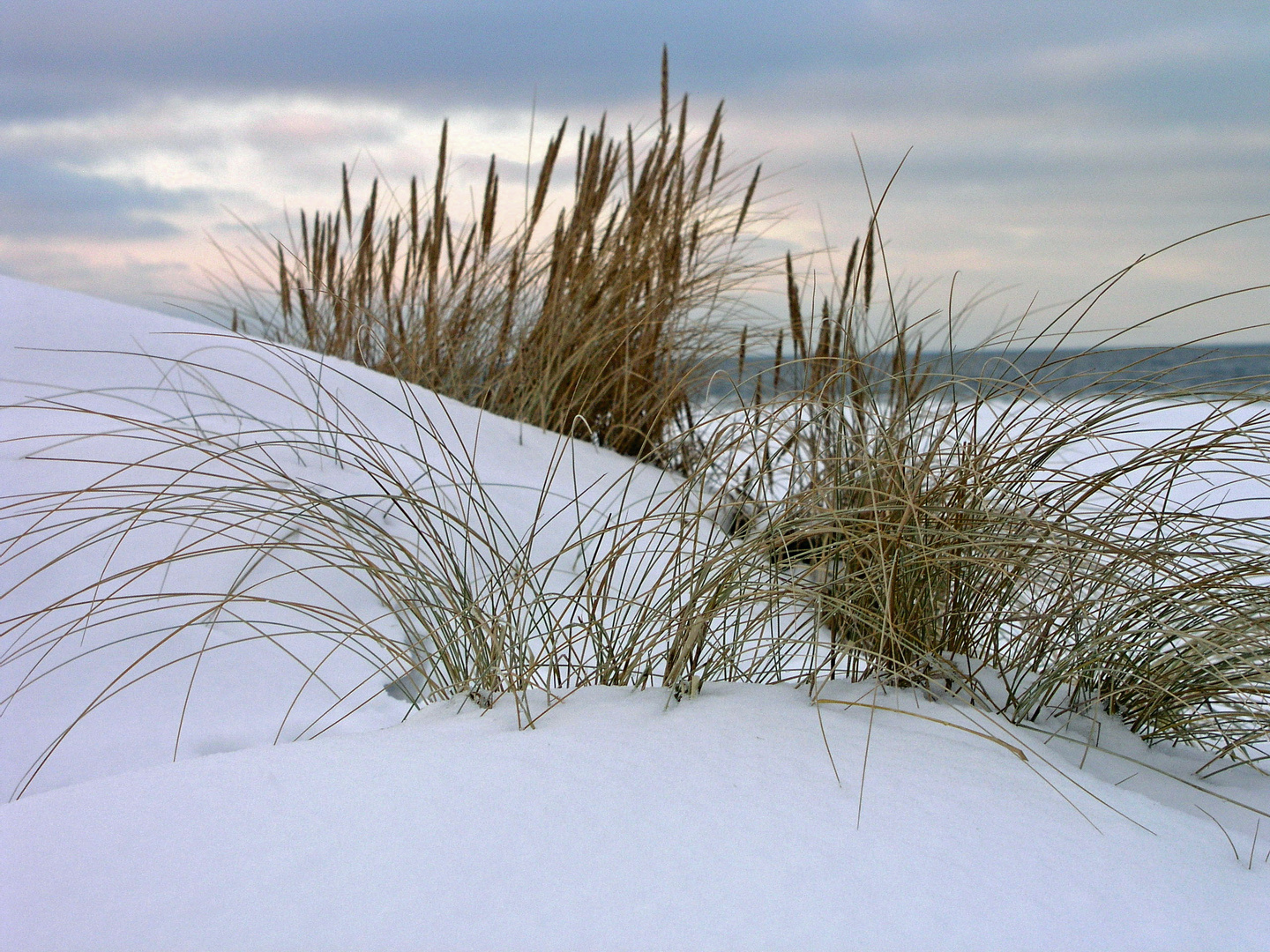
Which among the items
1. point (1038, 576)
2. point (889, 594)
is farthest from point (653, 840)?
point (1038, 576)

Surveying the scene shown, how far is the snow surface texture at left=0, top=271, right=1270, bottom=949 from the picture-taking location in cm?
78

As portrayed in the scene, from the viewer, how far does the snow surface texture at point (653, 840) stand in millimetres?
781

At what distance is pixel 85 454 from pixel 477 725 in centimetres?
125

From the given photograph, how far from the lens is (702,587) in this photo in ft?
3.87

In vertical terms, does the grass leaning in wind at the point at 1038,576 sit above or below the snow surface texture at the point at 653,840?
above

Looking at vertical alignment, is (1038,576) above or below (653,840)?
above

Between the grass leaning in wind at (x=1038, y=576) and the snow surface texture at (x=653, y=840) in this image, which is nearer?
the snow surface texture at (x=653, y=840)

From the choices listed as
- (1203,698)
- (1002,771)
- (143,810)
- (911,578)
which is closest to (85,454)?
(143,810)

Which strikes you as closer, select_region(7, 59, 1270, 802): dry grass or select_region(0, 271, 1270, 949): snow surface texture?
select_region(0, 271, 1270, 949): snow surface texture

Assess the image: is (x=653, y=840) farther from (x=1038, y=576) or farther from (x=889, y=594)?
(x=1038, y=576)

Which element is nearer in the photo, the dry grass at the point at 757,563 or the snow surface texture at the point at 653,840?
the snow surface texture at the point at 653,840

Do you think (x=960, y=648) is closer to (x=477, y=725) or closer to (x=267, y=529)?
(x=477, y=725)

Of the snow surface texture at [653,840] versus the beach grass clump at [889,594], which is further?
the beach grass clump at [889,594]

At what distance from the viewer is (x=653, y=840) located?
87 cm
